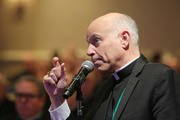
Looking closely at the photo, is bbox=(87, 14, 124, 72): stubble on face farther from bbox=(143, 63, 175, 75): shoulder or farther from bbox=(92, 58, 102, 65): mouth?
bbox=(143, 63, 175, 75): shoulder

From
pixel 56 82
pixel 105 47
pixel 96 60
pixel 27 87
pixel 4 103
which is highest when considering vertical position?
pixel 105 47

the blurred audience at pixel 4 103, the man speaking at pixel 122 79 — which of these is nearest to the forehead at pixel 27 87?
the blurred audience at pixel 4 103

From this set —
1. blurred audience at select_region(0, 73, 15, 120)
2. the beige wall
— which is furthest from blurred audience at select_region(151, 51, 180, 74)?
blurred audience at select_region(0, 73, 15, 120)

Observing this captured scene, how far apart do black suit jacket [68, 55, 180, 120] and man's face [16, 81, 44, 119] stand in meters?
1.90

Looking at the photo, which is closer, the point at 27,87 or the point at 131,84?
the point at 131,84

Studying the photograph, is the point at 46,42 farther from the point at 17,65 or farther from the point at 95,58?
the point at 95,58

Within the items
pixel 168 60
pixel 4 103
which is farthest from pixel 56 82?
pixel 168 60

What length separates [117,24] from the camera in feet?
8.20

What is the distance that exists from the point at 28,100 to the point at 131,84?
197cm

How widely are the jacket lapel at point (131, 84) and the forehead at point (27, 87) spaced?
189 cm

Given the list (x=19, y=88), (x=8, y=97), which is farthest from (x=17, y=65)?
(x=19, y=88)

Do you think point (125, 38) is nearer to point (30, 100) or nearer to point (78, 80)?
point (78, 80)

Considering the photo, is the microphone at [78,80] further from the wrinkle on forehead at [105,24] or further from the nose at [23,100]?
the nose at [23,100]

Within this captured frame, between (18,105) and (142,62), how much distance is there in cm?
207
